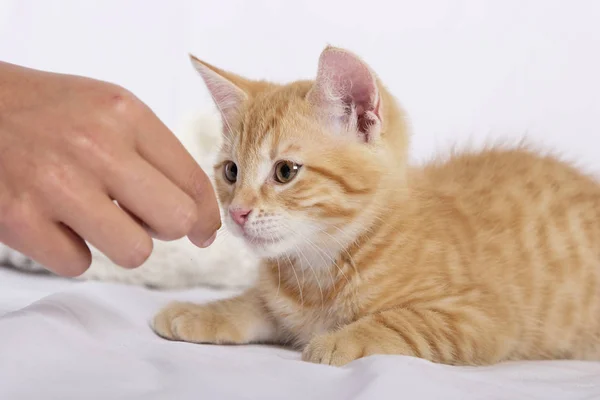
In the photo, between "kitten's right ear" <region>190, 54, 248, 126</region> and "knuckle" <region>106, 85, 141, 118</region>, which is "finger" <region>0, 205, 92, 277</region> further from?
"kitten's right ear" <region>190, 54, 248, 126</region>

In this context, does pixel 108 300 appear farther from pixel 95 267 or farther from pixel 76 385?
pixel 76 385

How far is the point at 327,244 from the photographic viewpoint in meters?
1.57

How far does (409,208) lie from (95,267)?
3.21ft

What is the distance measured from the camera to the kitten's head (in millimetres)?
1492

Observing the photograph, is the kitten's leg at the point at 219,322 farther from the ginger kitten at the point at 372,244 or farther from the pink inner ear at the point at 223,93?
the pink inner ear at the point at 223,93

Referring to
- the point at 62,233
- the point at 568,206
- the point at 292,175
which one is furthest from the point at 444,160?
the point at 62,233

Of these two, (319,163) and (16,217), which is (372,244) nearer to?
(319,163)

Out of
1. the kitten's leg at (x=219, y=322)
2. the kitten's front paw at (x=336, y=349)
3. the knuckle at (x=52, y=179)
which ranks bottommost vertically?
the kitten's leg at (x=219, y=322)

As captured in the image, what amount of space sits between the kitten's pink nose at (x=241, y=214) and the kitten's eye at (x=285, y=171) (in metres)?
0.09

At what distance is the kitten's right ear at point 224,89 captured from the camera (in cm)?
171

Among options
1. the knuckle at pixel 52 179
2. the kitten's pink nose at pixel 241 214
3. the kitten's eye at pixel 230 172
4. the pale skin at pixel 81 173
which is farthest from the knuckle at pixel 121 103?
the kitten's eye at pixel 230 172

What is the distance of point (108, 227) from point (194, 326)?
0.48 metres

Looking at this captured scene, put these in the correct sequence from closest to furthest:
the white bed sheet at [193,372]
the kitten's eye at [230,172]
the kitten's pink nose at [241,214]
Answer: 1. the white bed sheet at [193,372]
2. the kitten's pink nose at [241,214]
3. the kitten's eye at [230,172]

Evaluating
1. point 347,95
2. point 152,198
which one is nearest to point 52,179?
point 152,198
